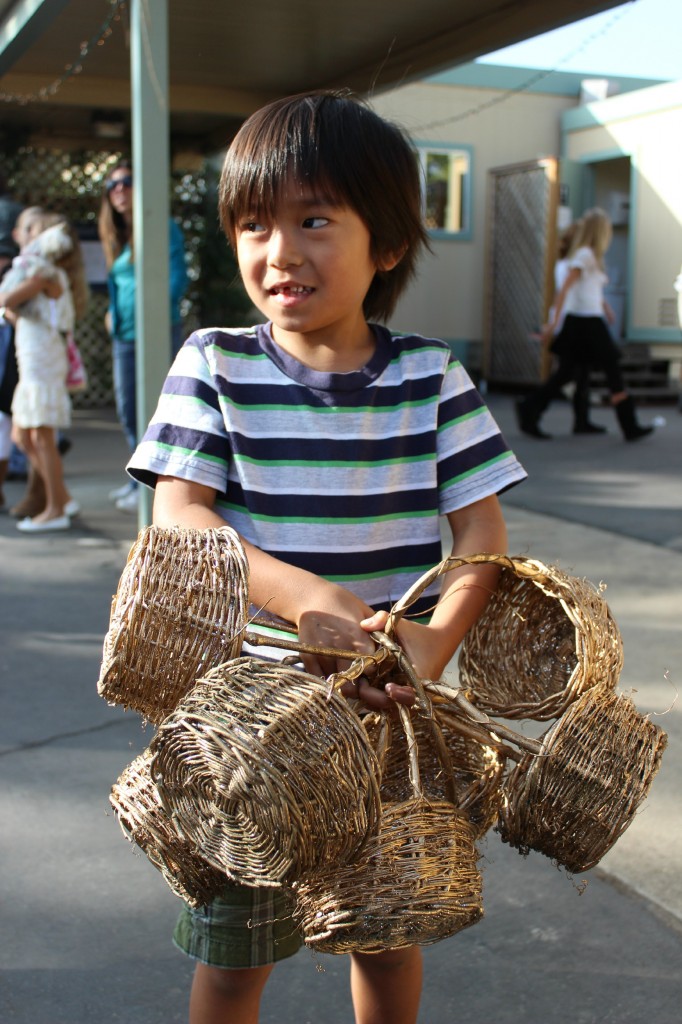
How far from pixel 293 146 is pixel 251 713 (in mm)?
785

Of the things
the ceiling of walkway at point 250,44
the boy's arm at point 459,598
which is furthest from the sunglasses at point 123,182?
the boy's arm at point 459,598

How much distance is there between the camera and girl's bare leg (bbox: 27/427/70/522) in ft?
19.8

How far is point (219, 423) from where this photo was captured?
1635 mm

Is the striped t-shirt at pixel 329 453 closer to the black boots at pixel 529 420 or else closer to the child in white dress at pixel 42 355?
the child in white dress at pixel 42 355

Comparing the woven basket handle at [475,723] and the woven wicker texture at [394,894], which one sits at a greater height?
the woven basket handle at [475,723]

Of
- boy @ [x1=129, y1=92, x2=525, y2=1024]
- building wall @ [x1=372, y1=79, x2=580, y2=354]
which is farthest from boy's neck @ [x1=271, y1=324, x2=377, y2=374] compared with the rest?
building wall @ [x1=372, y1=79, x2=580, y2=354]

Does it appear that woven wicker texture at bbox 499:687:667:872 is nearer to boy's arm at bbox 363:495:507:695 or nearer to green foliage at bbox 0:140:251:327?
boy's arm at bbox 363:495:507:695

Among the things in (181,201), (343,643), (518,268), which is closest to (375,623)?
(343,643)

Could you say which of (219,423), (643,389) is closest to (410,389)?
(219,423)

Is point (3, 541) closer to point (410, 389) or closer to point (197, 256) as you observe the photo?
point (410, 389)

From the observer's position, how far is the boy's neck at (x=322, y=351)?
170cm

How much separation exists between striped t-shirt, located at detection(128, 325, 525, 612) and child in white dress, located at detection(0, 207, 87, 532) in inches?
178

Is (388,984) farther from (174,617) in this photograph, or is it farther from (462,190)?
(462,190)

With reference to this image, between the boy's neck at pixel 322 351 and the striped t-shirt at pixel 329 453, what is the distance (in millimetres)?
16
